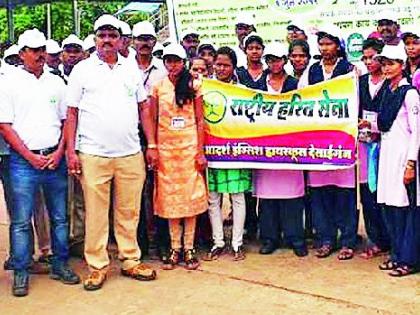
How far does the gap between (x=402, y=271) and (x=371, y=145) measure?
3.20ft

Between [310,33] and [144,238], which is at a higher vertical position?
[310,33]

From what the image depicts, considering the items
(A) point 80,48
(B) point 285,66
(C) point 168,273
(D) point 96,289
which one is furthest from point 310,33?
(D) point 96,289

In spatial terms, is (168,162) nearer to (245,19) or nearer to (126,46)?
(126,46)

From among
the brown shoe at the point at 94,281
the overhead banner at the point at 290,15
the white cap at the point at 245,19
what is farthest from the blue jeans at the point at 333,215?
the white cap at the point at 245,19

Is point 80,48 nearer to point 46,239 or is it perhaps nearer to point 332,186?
point 46,239

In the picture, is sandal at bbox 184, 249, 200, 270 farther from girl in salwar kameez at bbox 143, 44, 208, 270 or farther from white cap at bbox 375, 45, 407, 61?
white cap at bbox 375, 45, 407, 61

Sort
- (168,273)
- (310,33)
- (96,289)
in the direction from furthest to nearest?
(310,33), (168,273), (96,289)

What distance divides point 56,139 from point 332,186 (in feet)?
7.17

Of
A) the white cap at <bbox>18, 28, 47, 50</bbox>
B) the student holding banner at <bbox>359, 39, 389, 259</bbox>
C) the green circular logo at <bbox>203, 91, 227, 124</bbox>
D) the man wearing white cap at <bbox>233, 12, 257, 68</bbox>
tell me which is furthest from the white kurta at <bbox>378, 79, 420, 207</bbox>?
the white cap at <bbox>18, 28, 47, 50</bbox>

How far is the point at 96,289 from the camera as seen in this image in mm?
5191

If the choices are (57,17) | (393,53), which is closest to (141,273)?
(393,53)

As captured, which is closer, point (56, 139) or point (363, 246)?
point (56, 139)

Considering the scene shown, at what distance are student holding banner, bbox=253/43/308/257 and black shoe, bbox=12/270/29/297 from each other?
1888mm

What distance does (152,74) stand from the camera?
19.4ft
